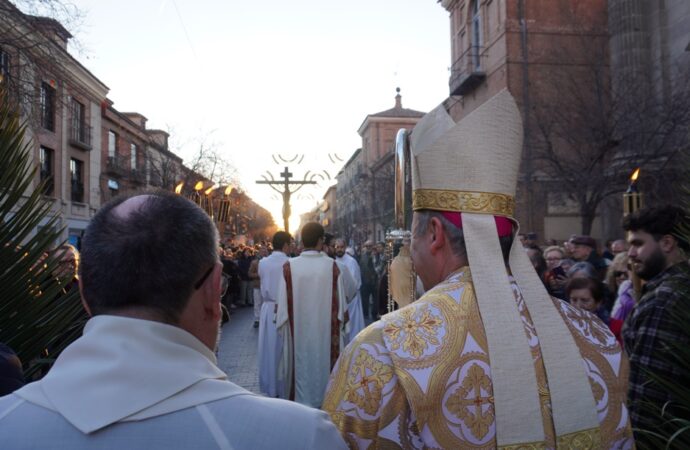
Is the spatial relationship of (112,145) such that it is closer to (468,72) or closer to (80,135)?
(80,135)

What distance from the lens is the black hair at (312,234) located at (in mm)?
→ 6711

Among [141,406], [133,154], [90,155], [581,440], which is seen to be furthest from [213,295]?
[133,154]

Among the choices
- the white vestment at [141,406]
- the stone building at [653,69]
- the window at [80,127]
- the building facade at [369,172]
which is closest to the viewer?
the white vestment at [141,406]

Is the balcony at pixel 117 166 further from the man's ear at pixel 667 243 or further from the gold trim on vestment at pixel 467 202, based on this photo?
the gold trim on vestment at pixel 467 202

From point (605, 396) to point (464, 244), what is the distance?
1.92 feet

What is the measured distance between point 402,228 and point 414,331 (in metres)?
0.93

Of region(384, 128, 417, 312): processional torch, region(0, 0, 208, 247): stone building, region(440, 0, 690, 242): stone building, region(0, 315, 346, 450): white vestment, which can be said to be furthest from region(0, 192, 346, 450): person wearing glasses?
region(0, 0, 208, 247): stone building

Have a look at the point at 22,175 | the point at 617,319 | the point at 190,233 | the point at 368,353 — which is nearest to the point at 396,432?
the point at 368,353

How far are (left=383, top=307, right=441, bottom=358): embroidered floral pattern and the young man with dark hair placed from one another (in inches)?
42.7

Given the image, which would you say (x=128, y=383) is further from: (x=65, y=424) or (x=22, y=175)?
(x=22, y=175)

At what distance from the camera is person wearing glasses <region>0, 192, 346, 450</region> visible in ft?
3.61

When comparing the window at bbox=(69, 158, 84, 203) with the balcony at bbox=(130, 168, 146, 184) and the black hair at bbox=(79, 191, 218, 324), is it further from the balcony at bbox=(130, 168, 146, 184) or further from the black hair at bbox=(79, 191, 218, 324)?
the black hair at bbox=(79, 191, 218, 324)

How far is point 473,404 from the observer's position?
5.46ft

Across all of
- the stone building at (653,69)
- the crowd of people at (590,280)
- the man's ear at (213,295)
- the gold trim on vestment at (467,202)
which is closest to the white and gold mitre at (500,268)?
the gold trim on vestment at (467,202)
